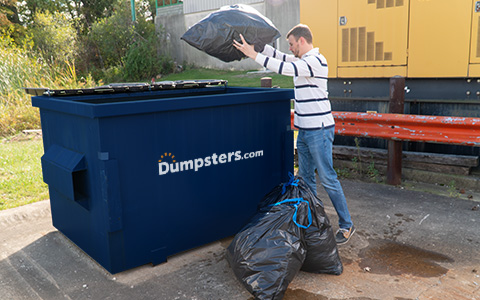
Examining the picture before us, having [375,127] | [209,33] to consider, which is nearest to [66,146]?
[209,33]

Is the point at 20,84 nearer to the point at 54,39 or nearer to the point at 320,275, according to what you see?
the point at 54,39

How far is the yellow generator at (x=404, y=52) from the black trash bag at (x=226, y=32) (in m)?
2.26

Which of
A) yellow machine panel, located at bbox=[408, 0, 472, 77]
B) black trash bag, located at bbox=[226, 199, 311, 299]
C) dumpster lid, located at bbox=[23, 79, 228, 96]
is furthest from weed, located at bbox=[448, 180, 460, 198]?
dumpster lid, located at bbox=[23, 79, 228, 96]

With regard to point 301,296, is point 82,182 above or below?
above

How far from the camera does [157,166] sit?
3.39 metres

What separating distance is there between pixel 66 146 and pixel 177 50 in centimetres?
1999

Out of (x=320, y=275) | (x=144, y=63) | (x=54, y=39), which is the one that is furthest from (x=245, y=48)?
(x=144, y=63)

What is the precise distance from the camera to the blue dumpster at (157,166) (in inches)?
126

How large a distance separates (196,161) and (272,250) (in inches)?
41.6

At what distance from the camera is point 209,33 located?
154 inches

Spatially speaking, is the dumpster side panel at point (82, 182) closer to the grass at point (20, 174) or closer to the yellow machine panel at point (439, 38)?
the grass at point (20, 174)

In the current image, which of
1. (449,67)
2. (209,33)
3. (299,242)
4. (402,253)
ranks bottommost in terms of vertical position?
(402,253)

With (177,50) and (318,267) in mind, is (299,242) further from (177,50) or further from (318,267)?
(177,50)

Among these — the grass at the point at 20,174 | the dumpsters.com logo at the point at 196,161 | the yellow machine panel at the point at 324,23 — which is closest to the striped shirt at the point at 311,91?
the dumpsters.com logo at the point at 196,161
